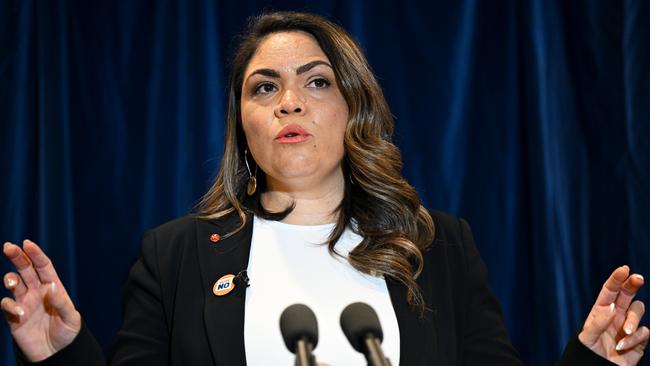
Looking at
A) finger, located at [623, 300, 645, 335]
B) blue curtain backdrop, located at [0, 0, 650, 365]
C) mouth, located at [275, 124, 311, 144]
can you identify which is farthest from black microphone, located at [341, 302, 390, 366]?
blue curtain backdrop, located at [0, 0, 650, 365]

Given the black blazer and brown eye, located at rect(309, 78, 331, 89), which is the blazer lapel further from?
brown eye, located at rect(309, 78, 331, 89)

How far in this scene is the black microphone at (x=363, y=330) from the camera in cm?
102

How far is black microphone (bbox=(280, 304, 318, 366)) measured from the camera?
3.37 feet

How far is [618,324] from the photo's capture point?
5.19 feet

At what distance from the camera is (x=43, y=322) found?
1.54 m

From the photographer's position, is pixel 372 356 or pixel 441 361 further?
pixel 441 361

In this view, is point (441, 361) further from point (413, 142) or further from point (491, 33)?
point (491, 33)

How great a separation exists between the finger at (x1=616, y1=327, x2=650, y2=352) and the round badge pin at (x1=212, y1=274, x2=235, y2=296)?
0.84 metres

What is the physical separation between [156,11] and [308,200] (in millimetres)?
956

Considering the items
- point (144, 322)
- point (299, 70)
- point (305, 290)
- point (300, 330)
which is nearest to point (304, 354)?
point (300, 330)

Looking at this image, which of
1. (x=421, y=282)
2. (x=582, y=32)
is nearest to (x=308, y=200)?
(x=421, y=282)

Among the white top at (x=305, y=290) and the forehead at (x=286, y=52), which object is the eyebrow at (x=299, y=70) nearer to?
the forehead at (x=286, y=52)

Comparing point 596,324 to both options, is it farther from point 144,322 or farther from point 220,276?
point 144,322

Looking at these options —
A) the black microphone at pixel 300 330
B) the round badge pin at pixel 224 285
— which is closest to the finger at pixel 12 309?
the round badge pin at pixel 224 285
